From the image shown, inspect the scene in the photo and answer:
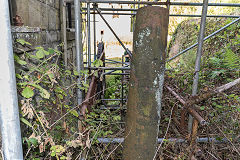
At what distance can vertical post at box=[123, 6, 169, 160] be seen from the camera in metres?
1.24

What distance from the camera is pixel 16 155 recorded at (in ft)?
4.23

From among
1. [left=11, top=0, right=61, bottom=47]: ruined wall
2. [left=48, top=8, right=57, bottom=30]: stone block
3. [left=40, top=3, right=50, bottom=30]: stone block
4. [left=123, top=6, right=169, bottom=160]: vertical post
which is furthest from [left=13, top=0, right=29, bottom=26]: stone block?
[left=123, top=6, right=169, bottom=160]: vertical post

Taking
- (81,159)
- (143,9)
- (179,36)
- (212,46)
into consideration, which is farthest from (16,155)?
(179,36)

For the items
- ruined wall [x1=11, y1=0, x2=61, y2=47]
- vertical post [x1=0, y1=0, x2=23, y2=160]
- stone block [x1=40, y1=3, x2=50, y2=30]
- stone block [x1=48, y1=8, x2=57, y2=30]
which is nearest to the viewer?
vertical post [x1=0, y1=0, x2=23, y2=160]

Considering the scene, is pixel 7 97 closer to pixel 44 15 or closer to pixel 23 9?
→ pixel 23 9

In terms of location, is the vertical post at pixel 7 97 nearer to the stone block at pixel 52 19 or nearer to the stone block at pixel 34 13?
the stone block at pixel 34 13

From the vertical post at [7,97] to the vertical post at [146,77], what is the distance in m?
0.79

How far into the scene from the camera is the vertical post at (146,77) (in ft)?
4.07

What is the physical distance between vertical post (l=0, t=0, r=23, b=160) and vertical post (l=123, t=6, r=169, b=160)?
2.58 feet

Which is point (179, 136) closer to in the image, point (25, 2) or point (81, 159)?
point (81, 159)

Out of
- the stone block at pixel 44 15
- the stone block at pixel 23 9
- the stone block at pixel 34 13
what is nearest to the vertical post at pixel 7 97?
the stone block at pixel 23 9

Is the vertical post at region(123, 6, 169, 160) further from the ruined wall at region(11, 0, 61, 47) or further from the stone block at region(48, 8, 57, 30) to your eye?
the stone block at region(48, 8, 57, 30)

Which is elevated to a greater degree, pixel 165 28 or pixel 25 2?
pixel 25 2

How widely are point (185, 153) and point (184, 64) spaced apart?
12.8 ft
